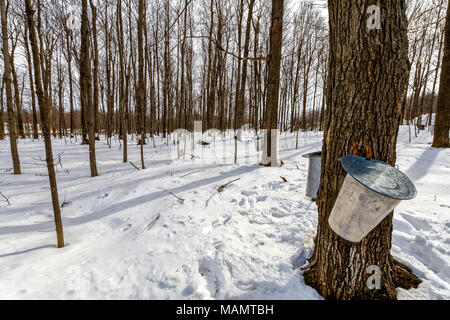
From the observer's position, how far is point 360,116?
1354 millimetres

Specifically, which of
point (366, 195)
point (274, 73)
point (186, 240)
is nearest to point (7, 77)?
point (186, 240)

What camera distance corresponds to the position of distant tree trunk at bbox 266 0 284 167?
459 centimetres

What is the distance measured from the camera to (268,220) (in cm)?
263

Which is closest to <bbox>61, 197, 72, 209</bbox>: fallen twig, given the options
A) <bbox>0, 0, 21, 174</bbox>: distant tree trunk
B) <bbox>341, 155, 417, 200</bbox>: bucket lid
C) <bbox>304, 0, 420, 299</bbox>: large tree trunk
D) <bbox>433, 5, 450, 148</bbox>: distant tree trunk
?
<bbox>0, 0, 21, 174</bbox>: distant tree trunk

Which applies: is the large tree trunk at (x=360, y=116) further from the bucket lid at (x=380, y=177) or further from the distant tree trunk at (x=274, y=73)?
the distant tree trunk at (x=274, y=73)

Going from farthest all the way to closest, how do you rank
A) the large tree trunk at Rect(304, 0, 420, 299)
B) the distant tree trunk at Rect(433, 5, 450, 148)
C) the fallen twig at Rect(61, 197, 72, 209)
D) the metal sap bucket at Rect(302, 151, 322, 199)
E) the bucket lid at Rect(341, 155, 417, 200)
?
the distant tree trunk at Rect(433, 5, 450, 148)
the fallen twig at Rect(61, 197, 72, 209)
the metal sap bucket at Rect(302, 151, 322, 199)
the large tree trunk at Rect(304, 0, 420, 299)
the bucket lid at Rect(341, 155, 417, 200)

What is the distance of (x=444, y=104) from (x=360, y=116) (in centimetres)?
732

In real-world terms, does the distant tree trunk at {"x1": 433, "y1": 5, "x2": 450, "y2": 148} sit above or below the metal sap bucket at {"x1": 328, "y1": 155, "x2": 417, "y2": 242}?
above

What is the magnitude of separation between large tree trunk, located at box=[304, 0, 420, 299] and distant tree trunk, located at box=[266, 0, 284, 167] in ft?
11.6

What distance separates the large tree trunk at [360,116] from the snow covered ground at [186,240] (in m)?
0.26

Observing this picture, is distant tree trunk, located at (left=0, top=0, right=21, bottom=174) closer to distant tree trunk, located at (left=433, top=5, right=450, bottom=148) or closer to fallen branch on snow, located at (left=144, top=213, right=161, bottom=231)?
fallen branch on snow, located at (left=144, top=213, right=161, bottom=231)

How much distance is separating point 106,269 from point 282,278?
5.38 feet
